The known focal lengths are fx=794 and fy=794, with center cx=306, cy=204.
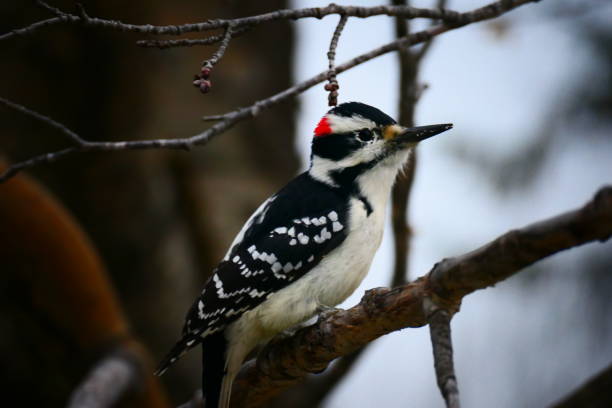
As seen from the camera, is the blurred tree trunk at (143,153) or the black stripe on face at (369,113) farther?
the blurred tree trunk at (143,153)

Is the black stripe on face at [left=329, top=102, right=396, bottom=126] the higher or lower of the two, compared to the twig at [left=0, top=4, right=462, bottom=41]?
lower

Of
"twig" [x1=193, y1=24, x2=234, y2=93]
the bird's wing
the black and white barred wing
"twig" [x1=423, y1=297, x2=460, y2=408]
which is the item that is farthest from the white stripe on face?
"twig" [x1=423, y1=297, x2=460, y2=408]

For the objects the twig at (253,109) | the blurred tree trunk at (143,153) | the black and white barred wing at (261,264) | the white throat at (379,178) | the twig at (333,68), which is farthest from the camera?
the blurred tree trunk at (143,153)

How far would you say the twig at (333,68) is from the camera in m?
2.60

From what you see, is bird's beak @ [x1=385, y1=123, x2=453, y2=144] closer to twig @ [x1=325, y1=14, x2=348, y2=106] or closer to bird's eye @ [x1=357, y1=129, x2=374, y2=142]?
bird's eye @ [x1=357, y1=129, x2=374, y2=142]

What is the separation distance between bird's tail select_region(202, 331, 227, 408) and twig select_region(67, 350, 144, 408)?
2.55 ft

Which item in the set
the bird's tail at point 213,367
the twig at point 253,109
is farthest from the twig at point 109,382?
the twig at point 253,109

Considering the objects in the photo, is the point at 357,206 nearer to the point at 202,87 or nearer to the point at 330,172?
the point at 330,172

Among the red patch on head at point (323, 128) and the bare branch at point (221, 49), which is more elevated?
the bare branch at point (221, 49)

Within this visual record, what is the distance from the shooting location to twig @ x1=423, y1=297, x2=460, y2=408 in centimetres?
198

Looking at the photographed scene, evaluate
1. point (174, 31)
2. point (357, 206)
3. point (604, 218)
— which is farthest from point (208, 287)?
point (604, 218)

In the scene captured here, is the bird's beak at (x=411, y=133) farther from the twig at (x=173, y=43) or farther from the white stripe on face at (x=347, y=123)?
the twig at (x=173, y=43)

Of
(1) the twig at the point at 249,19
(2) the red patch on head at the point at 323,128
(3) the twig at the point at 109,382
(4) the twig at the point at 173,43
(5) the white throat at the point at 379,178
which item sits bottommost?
(3) the twig at the point at 109,382

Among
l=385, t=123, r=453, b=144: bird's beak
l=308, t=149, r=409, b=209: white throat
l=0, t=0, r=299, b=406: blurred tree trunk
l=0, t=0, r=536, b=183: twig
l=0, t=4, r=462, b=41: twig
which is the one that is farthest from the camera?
l=0, t=0, r=299, b=406: blurred tree trunk
